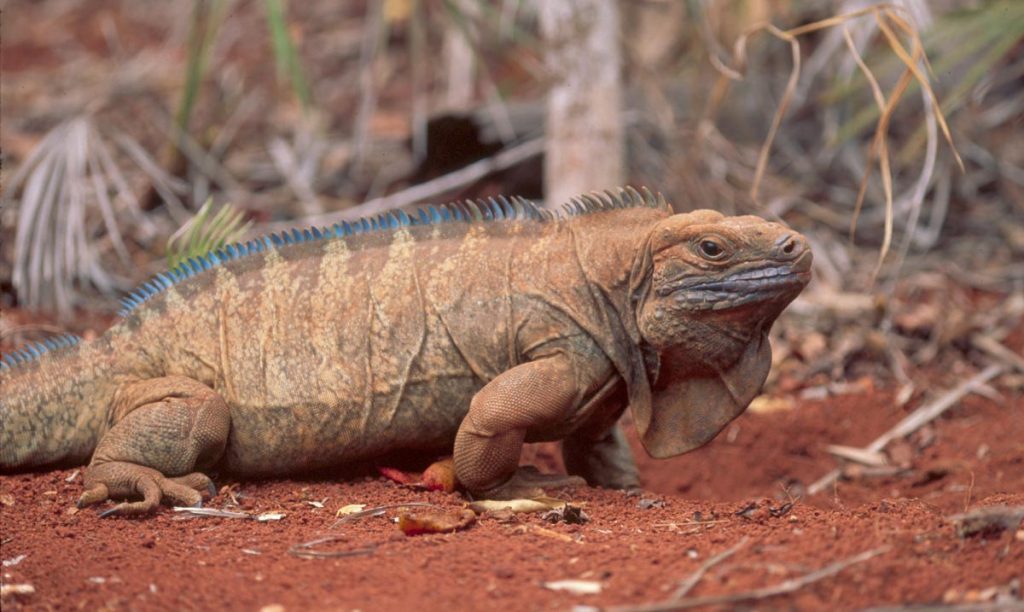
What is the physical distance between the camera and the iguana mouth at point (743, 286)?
15.8 feet

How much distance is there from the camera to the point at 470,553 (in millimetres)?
4012

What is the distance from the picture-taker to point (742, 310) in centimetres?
492

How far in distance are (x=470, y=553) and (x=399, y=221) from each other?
79.7 inches

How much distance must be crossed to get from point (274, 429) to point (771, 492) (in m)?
3.07

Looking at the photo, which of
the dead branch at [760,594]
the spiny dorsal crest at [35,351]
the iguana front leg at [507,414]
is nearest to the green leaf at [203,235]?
the spiny dorsal crest at [35,351]

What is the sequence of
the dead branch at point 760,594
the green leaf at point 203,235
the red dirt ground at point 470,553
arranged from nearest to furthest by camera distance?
the dead branch at point 760,594
the red dirt ground at point 470,553
the green leaf at point 203,235

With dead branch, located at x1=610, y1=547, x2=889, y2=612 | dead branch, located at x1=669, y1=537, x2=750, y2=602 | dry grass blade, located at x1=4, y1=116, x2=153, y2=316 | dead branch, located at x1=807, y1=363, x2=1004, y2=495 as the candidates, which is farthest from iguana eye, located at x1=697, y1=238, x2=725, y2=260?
dry grass blade, located at x1=4, y1=116, x2=153, y2=316

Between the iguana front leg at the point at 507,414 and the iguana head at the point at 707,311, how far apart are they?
1.46ft

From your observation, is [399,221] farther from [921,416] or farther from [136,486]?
[921,416]

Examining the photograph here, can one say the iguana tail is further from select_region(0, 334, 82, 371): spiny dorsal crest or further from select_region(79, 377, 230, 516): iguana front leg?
select_region(79, 377, 230, 516): iguana front leg

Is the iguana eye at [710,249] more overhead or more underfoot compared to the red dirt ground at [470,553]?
more overhead

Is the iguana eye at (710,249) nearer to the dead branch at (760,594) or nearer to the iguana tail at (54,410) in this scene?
the dead branch at (760,594)

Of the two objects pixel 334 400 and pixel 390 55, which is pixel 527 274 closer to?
pixel 334 400

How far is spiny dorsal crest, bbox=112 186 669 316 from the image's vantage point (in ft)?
17.6
